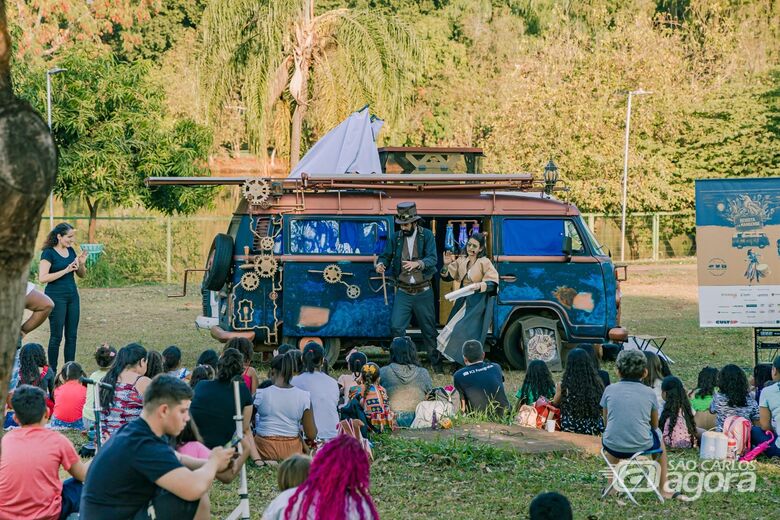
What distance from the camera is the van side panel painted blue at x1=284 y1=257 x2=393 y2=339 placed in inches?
534

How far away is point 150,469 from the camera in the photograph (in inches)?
198

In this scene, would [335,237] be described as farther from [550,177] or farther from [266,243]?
[550,177]

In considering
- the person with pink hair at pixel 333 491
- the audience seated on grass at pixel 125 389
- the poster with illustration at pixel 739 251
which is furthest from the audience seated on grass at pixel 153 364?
the poster with illustration at pixel 739 251

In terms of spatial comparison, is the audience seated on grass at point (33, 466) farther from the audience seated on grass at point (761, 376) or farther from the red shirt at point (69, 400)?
the audience seated on grass at point (761, 376)

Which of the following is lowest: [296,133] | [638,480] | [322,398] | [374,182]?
[638,480]

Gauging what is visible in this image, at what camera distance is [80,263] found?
12.4 m

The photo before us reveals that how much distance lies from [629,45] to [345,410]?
33290mm

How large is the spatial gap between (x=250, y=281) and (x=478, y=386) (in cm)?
401

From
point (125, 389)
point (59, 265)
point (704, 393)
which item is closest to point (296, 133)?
point (59, 265)

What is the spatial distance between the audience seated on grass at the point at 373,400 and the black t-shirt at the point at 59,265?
434cm

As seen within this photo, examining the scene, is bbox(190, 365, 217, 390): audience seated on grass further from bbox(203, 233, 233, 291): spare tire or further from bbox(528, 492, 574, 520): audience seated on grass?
bbox(203, 233, 233, 291): spare tire

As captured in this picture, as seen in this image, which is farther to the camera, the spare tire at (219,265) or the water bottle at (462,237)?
the water bottle at (462,237)

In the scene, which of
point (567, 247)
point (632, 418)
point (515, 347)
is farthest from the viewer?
point (515, 347)

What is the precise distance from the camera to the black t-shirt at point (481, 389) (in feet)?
34.4
